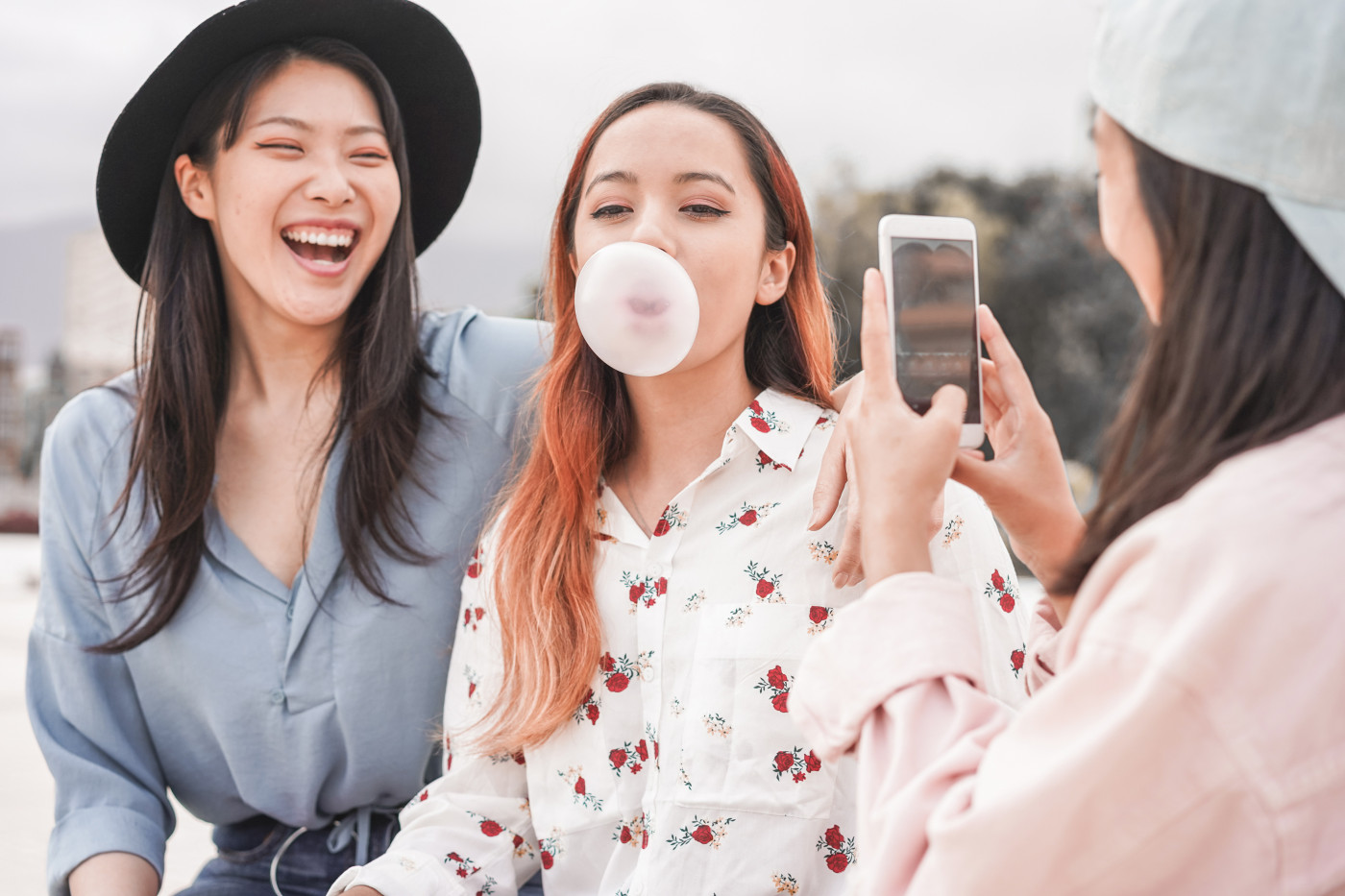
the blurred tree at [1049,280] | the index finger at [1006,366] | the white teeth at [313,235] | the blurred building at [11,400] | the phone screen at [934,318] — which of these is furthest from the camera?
the blurred tree at [1049,280]

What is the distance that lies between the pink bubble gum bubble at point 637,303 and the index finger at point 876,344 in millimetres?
361

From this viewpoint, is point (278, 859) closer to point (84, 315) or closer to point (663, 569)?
point (663, 569)

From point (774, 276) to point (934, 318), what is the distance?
0.59 metres

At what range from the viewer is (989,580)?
1.76 metres

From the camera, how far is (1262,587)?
883 millimetres

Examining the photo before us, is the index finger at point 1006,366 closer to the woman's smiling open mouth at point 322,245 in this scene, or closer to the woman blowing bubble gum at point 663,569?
the woman blowing bubble gum at point 663,569

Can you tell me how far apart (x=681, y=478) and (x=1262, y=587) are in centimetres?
119

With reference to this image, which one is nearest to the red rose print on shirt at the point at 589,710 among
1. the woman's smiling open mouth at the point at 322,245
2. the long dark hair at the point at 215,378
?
the long dark hair at the point at 215,378

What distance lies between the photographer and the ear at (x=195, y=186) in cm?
234

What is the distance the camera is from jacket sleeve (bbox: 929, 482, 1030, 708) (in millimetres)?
1705

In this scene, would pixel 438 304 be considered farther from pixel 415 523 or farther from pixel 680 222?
pixel 680 222

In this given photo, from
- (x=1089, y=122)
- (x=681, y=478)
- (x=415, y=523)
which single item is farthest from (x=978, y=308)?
(x=415, y=523)

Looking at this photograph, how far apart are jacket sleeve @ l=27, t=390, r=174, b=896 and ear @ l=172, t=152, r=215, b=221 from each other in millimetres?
472

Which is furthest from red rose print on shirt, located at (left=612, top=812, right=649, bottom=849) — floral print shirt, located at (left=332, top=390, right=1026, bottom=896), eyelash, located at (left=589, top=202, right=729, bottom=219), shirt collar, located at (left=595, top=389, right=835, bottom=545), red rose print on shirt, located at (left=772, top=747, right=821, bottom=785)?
eyelash, located at (left=589, top=202, right=729, bottom=219)
